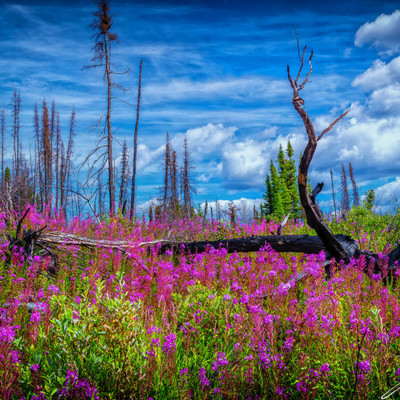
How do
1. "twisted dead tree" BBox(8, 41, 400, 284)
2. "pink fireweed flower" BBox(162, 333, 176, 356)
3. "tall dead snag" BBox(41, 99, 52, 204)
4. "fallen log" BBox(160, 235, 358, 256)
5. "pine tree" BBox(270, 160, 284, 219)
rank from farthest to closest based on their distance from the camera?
"pine tree" BBox(270, 160, 284, 219) < "tall dead snag" BBox(41, 99, 52, 204) < "fallen log" BBox(160, 235, 358, 256) < "twisted dead tree" BBox(8, 41, 400, 284) < "pink fireweed flower" BBox(162, 333, 176, 356)

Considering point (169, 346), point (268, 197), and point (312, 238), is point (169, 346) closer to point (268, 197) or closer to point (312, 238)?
point (312, 238)

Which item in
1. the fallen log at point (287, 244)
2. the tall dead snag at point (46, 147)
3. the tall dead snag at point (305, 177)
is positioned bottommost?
the fallen log at point (287, 244)

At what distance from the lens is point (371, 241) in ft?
32.9

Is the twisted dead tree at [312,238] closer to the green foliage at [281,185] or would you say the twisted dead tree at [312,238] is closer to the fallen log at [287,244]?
the fallen log at [287,244]

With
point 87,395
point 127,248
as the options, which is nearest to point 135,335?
point 87,395

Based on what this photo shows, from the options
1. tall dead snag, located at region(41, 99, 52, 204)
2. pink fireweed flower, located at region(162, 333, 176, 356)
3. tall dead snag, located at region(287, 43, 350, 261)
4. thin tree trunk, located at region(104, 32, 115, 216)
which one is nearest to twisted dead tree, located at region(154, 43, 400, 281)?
tall dead snag, located at region(287, 43, 350, 261)

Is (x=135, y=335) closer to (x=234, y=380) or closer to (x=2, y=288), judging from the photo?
(x=234, y=380)

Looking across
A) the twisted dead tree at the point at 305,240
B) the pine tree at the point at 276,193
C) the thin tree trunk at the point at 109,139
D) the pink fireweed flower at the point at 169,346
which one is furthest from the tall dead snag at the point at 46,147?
the pink fireweed flower at the point at 169,346

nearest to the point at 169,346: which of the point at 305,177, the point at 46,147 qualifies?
the point at 305,177

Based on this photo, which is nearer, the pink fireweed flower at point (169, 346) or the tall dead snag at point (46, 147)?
the pink fireweed flower at point (169, 346)

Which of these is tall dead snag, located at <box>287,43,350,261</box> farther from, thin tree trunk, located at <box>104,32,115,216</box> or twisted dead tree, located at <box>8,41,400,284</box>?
thin tree trunk, located at <box>104,32,115,216</box>

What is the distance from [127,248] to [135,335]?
5.32 meters

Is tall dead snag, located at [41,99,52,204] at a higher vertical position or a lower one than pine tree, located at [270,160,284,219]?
higher

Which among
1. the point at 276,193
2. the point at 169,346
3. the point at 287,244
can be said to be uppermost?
the point at 276,193
